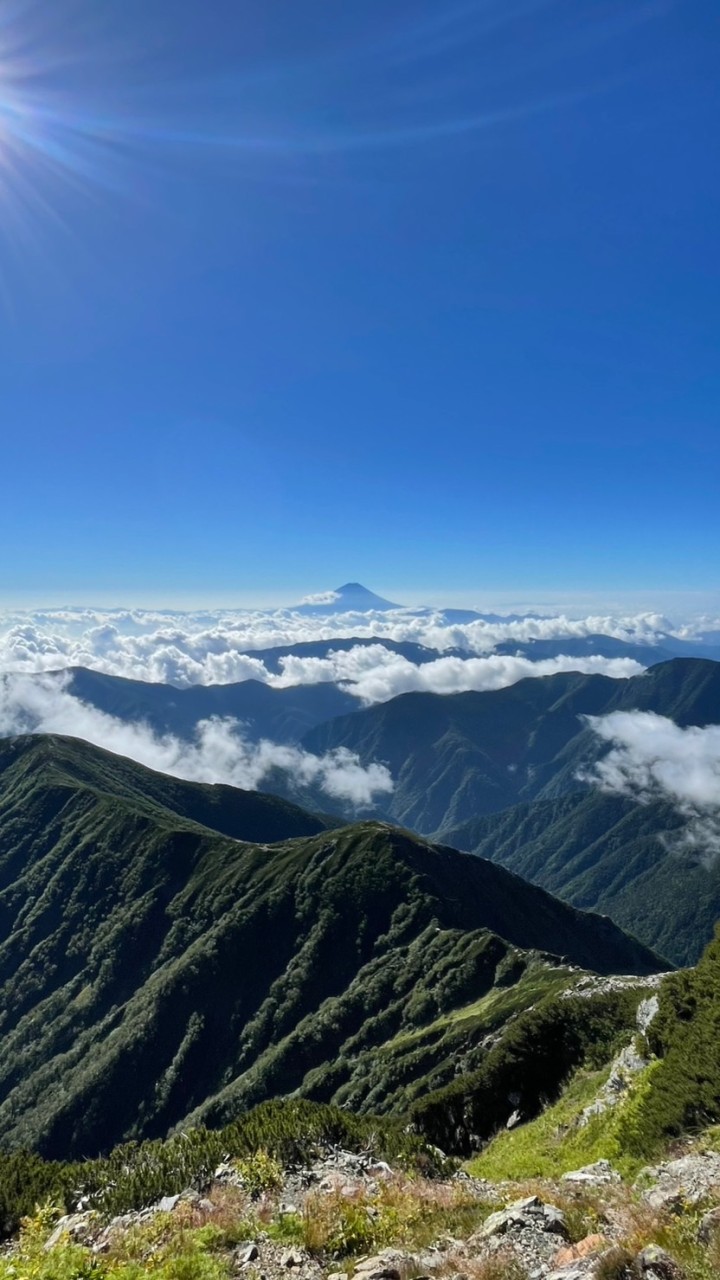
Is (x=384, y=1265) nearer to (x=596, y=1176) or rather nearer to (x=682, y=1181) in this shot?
(x=682, y=1181)

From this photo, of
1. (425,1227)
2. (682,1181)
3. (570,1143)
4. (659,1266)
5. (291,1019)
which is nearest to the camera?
(659,1266)

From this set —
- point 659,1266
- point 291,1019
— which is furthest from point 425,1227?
point 291,1019

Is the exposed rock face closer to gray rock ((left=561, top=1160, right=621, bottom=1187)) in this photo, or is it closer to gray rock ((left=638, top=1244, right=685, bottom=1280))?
gray rock ((left=561, top=1160, right=621, bottom=1187))

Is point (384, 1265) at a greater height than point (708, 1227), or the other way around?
point (708, 1227)

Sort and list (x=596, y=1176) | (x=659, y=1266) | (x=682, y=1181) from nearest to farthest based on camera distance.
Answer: (x=659, y=1266) → (x=682, y=1181) → (x=596, y=1176)

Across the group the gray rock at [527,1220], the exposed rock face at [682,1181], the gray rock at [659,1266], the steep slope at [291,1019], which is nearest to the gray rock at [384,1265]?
the gray rock at [527,1220]

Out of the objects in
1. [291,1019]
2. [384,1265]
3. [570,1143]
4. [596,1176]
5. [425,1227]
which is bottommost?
[291,1019]

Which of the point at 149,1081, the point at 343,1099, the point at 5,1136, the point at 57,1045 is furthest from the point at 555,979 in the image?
the point at 57,1045

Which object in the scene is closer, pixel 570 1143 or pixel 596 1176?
pixel 596 1176

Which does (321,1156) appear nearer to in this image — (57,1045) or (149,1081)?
(149,1081)

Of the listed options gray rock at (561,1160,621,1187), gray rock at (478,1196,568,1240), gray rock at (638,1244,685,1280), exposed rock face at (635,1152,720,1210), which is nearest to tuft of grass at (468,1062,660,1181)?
gray rock at (561,1160,621,1187)
